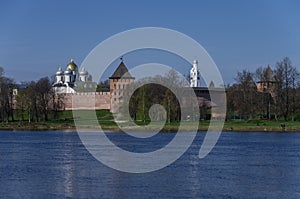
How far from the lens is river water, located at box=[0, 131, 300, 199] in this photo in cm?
2198

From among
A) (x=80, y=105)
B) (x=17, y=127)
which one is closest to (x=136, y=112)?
(x=17, y=127)

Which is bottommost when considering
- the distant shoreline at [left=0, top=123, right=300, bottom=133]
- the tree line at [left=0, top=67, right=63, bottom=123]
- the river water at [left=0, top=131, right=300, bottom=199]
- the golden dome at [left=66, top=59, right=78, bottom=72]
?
the river water at [left=0, top=131, right=300, bottom=199]

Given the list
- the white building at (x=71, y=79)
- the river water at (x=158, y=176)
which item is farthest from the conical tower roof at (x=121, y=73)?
the river water at (x=158, y=176)

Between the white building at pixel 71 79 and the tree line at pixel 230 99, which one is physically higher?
the white building at pixel 71 79

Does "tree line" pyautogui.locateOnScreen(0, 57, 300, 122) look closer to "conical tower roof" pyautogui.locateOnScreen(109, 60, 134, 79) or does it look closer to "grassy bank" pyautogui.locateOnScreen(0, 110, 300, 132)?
"grassy bank" pyautogui.locateOnScreen(0, 110, 300, 132)

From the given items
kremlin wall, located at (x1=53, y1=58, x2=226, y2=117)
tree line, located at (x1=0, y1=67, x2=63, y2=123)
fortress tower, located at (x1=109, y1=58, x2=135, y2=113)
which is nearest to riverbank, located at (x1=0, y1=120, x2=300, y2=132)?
tree line, located at (x1=0, y1=67, x2=63, y2=123)

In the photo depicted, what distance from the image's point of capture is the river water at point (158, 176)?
2198 cm

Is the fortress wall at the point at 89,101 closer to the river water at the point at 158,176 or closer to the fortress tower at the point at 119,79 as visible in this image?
the fortress tower at the point at 119,79

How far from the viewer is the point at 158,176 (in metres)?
25.9

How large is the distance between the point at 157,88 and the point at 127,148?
29229 millimetres

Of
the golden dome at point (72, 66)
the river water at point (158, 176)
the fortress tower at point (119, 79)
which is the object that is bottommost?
the river water at point (158, 176)

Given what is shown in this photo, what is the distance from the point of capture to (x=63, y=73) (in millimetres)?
124500

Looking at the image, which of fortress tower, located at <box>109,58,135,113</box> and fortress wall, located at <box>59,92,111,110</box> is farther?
fortress wall, located at <box>59,92,111,110</box>

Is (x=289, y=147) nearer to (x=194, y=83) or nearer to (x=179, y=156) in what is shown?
(x=179, y=156)
